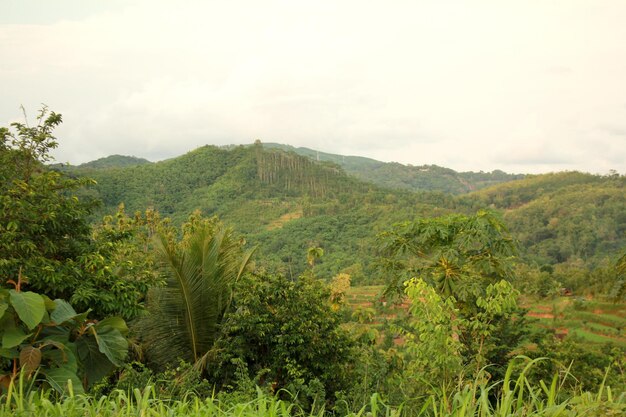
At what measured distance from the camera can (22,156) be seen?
18.8ft

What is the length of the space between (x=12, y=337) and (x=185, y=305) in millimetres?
3619

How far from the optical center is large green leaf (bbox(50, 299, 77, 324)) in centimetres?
295

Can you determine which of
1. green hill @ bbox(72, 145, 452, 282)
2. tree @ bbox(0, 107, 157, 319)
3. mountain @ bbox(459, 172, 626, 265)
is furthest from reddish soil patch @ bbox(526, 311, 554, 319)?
tree @ bbox(0, 107, 157, 319)

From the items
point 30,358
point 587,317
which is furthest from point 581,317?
point 30,358

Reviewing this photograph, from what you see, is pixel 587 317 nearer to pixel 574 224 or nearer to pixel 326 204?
pixel 574 224

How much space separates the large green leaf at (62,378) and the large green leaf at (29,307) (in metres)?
0.33

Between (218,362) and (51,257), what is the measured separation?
7.44 feet

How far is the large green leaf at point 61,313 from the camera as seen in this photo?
2945mm

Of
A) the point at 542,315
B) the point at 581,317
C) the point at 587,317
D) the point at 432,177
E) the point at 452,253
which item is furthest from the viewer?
the point at 432,177

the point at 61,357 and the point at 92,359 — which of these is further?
the point at 92,359

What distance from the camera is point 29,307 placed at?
2.65m

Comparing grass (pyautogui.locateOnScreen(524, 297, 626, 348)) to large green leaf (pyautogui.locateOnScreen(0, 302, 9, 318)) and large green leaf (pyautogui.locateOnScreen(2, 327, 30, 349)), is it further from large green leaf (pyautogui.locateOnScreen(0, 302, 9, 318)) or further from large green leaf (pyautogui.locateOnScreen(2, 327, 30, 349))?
large green leaf (pyautogui.locateOnScreen(0, 302, 9, 318))

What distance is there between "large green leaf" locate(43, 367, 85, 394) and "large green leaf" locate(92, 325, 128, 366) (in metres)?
0.26

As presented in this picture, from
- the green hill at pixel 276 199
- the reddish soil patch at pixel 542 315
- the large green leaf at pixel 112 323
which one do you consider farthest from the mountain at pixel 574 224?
the large green leaf at pixel 112 323
